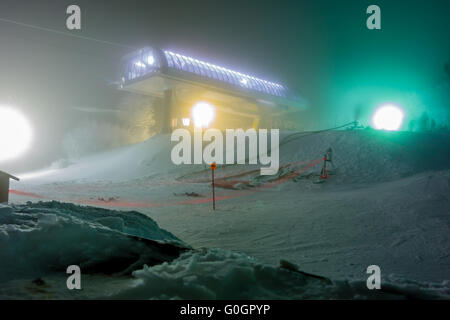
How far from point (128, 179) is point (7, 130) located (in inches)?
689

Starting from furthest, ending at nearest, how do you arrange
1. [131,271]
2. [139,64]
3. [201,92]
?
[201,92]
[139,64]
[131,271]

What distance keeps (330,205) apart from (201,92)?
29.0 m

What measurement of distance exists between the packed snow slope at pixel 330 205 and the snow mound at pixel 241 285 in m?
1.44

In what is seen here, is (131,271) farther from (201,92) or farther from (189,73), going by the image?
(201,92)

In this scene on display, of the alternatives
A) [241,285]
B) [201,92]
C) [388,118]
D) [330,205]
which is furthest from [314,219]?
[388,118]

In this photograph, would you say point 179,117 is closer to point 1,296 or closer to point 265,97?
point 265,97

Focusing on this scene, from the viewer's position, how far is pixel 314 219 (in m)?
7.81

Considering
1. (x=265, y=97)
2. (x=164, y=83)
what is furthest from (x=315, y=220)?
(x=265, y=97)

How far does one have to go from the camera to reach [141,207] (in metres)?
10.4

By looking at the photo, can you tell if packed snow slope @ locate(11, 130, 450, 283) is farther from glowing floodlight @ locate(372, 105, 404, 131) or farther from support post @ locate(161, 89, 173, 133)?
glowing floodlight @ locate(372, 105, 404, 131)

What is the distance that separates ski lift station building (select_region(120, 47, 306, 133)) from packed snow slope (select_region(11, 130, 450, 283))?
576 inches

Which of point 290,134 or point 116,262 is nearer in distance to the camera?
point 116,262

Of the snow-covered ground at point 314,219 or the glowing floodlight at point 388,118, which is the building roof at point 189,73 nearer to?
the glowing floodlight at point 388,118

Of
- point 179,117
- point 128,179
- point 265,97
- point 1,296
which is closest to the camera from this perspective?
point 1,296
